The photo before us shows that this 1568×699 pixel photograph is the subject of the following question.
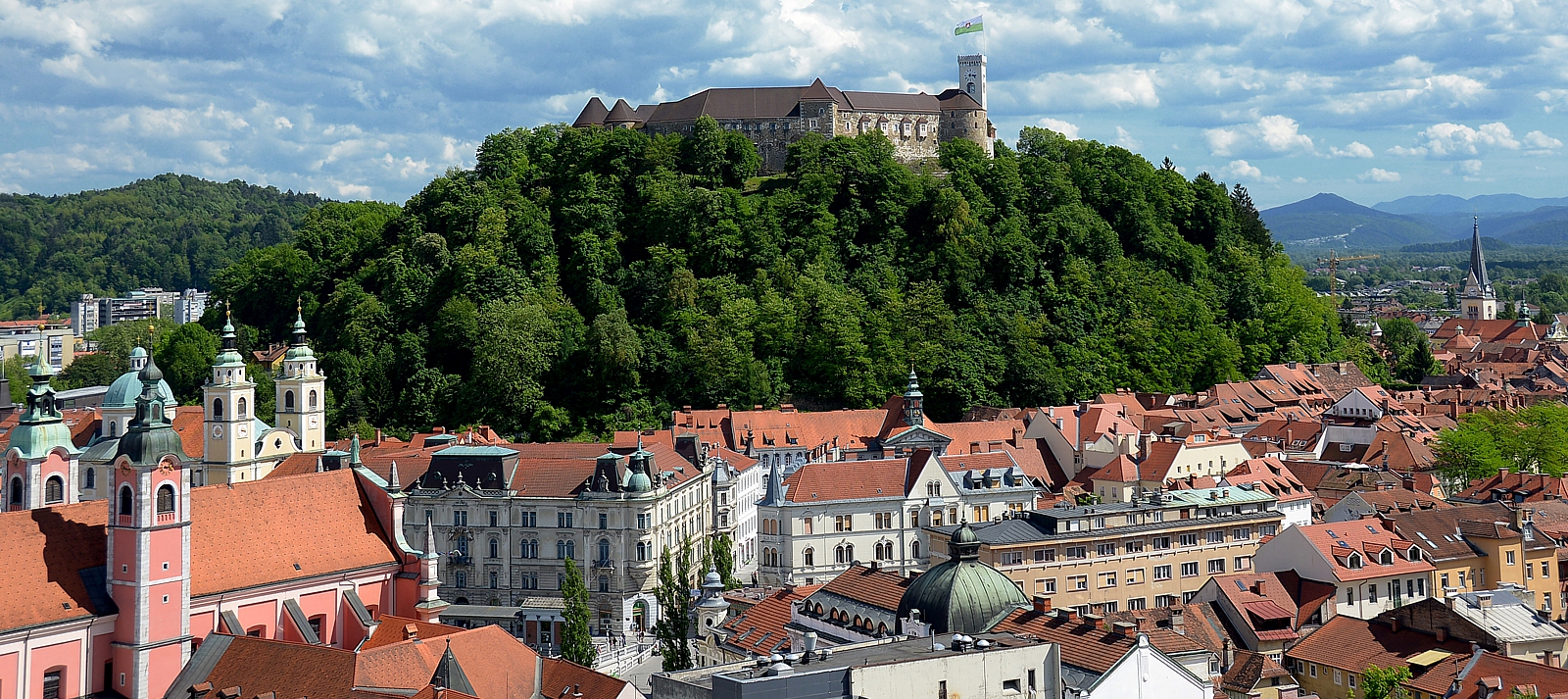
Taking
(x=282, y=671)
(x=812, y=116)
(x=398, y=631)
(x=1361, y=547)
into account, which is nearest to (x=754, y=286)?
(x=812, y=116)

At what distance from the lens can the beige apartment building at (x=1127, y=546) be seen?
58.3 m

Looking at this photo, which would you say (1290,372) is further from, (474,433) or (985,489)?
(474,433)

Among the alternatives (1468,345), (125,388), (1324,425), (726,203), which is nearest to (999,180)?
(726,203)

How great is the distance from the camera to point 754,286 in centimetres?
9862

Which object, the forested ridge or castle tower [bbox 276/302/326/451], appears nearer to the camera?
castle tower [bbox 276/302/326/451]

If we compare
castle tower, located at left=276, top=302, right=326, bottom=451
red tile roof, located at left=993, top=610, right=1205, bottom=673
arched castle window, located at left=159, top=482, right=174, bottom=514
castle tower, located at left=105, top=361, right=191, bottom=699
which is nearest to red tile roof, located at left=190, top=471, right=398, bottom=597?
castle tower, located at left=105, top=361, right=191, bottom=699

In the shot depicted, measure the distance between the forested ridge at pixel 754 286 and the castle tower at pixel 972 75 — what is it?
23.5 ft

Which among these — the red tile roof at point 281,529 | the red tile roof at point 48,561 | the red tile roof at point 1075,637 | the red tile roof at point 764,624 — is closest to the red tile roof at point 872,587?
the red tile roof at point 764,624

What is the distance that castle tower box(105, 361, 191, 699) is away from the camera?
40062 millimetres

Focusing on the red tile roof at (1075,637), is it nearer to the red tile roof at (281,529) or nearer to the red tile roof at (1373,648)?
the red tile roof at (1373,648)

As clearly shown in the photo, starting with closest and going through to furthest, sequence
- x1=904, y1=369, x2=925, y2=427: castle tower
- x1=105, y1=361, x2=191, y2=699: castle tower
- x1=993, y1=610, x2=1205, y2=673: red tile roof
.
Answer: x1=993, y1=610, x2=1205, y2=673: red tile roof, x1=105, y1=361, x2=191, y2=699: castle tower, x1=904, y1=369, x2=925, y2=427: castle tower

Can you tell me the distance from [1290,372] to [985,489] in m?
41.8

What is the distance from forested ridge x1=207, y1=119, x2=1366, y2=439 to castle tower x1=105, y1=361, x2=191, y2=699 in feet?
161

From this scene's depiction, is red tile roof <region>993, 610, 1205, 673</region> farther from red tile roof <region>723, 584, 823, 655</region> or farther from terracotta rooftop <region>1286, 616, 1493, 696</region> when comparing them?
terracotta rooftop <region>1286, 616, 1493, 696</region>
